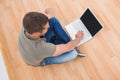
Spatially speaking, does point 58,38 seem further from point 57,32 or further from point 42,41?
point 42,41

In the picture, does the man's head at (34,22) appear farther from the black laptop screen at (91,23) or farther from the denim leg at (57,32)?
the black laptop screen at (91,23)

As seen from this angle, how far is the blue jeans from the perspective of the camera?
165 cm

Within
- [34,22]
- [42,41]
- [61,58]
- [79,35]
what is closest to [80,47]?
[79,35]

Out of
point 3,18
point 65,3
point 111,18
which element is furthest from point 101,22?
point 3,18

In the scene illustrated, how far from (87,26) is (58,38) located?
0.27 meters

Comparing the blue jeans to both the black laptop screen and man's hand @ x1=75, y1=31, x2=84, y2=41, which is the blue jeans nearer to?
man's hand @ x1=75, y1=31, x2=84, y2=41

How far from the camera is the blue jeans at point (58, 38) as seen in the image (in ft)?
5.43

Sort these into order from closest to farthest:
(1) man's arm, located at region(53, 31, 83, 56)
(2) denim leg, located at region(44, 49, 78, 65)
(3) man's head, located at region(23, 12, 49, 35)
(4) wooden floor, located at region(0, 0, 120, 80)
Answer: (3) man's head, located at region(23, 12, 49, 35)
(1) man's arm, located at region(53, 31, 83, 56)
(2) denim leg, located at region(44, 49, 78, 65)
(4) wooden floor, located at region(0, 0, 120, 80)

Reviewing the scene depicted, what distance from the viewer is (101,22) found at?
1930 mm

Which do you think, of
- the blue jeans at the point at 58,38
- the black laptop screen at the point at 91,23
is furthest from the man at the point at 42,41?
the black laptop screen at the point at 91,23

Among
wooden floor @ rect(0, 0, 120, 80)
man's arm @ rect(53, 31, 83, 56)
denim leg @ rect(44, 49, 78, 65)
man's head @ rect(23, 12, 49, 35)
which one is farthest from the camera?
wooden floor @ rect(0, 0, 120, 80)

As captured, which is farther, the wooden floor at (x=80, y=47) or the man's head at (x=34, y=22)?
the wooden floor at (x=80, y=47)

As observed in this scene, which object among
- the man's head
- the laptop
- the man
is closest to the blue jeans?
the man

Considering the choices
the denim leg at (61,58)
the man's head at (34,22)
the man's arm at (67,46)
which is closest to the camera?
the man's head at (34,22)
